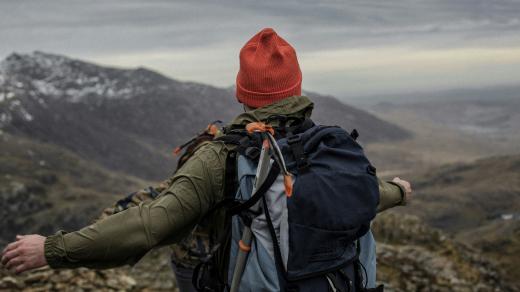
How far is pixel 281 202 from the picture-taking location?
4723 millimetres

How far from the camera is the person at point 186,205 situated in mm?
4414

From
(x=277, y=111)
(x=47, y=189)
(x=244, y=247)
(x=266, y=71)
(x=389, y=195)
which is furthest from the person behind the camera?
(x=47, y=189)

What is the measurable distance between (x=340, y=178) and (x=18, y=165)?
172 m

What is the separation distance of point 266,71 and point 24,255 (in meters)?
2.74

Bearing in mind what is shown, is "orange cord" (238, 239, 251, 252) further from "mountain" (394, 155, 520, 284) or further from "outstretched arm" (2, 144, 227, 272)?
"mountain" (394, 155, 520, 284)

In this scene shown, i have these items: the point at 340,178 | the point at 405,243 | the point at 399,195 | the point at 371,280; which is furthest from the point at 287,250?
the point at 405,243

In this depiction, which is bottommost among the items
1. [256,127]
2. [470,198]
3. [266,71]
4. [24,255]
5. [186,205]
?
[470,198]

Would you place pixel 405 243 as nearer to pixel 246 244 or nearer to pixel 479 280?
pixel 479 280

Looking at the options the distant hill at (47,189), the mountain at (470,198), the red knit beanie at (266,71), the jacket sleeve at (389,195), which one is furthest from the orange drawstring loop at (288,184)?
the mountain at (470,198)

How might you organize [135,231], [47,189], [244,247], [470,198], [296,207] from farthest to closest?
[470,198] < [47,189] < [244,247] < [296,207] < [135,231]

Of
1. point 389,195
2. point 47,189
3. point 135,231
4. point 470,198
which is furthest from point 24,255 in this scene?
point 470,198

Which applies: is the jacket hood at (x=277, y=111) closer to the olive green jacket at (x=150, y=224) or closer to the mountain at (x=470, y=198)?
the olive green jacket at (x=150, y=224)

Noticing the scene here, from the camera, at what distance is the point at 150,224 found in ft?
15.0

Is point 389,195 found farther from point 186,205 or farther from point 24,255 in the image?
point 24,255
